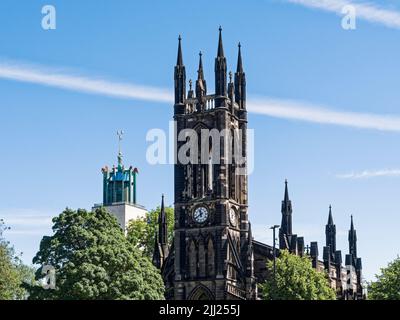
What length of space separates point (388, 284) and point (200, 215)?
2692 centimetres

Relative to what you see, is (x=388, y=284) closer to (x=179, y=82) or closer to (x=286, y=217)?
(x=286, y=217)

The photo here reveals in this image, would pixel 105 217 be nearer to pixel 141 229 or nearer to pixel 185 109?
pixel 185 109

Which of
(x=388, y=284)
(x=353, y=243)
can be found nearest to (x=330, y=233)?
(x=353, y=243)

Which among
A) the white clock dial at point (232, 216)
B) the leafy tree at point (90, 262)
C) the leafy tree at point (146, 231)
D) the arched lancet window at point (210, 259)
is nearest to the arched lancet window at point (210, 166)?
the white clock dial at point (232, 216)

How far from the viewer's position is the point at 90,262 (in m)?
58.0

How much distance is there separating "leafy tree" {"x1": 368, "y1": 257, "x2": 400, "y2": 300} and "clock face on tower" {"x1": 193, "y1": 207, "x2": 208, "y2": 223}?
23.1 meters

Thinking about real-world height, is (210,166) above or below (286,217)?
above

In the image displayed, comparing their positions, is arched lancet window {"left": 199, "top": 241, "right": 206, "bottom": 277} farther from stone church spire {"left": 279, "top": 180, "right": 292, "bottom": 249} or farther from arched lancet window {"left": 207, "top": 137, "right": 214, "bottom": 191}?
stone church spire {"left": 279, "top": 180, "right": 292, "bottom": 249}

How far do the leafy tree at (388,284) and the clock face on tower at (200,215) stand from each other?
23.1 meters

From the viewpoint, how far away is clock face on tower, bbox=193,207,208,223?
339 ft

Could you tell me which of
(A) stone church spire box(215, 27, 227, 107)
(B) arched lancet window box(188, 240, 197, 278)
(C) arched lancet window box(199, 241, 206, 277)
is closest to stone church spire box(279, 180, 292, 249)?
(C) arched lancet window box(199, 241, 206, 277)

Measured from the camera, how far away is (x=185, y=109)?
352 ft

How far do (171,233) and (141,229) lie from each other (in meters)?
4.47
